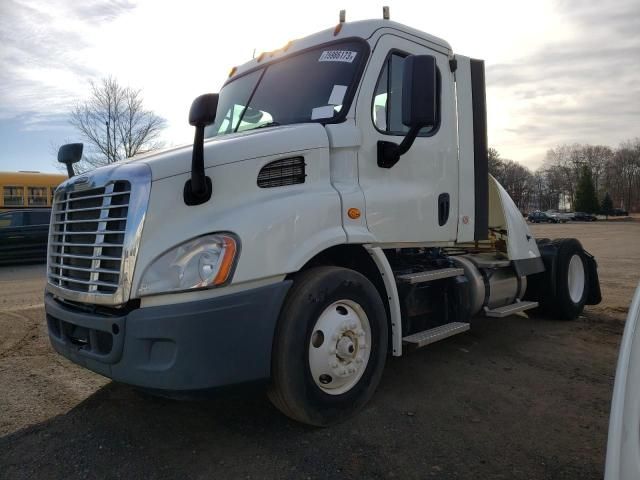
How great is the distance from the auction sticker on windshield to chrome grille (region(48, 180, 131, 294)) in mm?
1877

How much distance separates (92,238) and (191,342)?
962 mm

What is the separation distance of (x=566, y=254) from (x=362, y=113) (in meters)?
4.26

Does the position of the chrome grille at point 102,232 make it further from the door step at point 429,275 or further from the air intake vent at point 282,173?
Answer: the door step at point 429,275

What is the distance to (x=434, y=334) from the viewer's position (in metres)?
4.01

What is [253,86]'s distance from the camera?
171 inches

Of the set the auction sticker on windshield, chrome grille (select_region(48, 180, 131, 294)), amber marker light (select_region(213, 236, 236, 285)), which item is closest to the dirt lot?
amber marker light (select_region(213, 236, 236, 285))

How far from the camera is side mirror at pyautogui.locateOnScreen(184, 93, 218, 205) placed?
9.11ft

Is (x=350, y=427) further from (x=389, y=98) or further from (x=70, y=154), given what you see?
(x=70, y=154)

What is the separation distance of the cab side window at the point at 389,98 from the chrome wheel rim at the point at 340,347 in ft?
4.71

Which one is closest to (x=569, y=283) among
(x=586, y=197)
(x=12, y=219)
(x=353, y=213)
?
(x=353, y=213)

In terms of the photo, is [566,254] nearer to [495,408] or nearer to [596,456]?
[495,408]

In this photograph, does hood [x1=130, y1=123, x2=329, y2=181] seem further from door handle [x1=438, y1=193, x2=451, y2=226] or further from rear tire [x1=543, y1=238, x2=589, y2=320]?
rear tire [x1=543, y1=238, x2=589, y2=320]

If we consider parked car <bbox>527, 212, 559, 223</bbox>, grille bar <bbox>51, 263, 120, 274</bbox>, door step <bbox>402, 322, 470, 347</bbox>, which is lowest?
door step <bbox>402, 322, 470, 347</bbox>

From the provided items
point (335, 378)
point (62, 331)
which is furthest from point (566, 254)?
point (62, 331)
